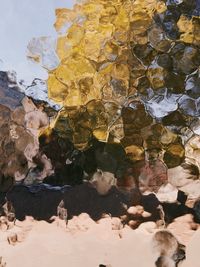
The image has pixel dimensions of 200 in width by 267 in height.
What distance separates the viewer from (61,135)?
4.50 ft

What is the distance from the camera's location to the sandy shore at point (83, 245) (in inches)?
51.2

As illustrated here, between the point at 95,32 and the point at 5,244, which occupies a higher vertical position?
the point at 95,32

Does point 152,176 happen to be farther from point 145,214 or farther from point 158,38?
point 158,38

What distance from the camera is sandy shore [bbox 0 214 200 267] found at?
1.30 m

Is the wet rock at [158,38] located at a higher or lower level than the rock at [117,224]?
higher

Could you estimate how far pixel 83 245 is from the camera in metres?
1.35

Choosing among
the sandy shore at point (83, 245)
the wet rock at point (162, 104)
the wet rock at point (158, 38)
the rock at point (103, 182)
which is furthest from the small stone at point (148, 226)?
the wet rock at point (158, 38)

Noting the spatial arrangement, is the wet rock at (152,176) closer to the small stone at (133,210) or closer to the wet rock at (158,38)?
the small stone at (133,210)

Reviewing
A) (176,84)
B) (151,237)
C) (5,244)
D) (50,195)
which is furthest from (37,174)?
(176,84)

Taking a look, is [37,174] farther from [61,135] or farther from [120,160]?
[120,160]

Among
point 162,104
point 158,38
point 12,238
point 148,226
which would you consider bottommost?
point 12,238

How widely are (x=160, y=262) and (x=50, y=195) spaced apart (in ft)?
1.17

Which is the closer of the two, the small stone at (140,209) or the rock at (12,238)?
the small stone at (140,209)

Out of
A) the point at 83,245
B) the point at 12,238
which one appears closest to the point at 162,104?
the point at 83,245
